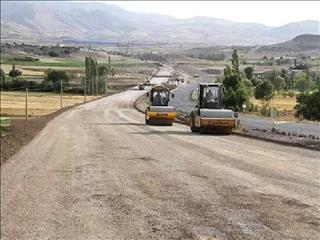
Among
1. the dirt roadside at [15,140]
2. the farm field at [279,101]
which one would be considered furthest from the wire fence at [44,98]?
the dirt roadside at [15,140]

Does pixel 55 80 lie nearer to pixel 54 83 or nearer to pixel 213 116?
pixel 54 83

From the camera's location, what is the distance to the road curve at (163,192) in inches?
530

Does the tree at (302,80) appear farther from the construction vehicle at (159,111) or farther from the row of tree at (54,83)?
the row of tree at (54,83)

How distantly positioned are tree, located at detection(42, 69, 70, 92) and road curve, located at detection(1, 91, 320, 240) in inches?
2978

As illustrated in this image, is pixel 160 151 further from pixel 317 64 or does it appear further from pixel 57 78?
pixel 57 78

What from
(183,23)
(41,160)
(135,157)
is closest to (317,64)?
(135,157)

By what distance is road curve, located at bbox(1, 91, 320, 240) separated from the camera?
44.1 ft

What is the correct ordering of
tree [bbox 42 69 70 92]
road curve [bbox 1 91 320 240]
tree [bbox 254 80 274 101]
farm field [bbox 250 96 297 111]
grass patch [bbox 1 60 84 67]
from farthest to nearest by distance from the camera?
tree [bbox 42 69 70 92] → grass patch [bbox 1 60 84 67] → farm field [bbox 250 96 297 111] → tree [bbox 254 80 274 101] → road curve [bbox 1 91 320 240]

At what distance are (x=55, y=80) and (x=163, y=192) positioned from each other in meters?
100

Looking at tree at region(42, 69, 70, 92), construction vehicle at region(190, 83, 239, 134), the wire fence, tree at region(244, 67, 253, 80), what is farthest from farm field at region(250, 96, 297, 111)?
the wire fence

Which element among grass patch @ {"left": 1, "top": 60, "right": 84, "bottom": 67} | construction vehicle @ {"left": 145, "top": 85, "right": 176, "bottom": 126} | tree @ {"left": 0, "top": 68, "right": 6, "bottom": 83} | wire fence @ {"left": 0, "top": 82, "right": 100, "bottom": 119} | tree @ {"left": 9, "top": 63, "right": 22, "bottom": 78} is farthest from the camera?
tree @ {"left": 0, "top": 68, "right": 6, "bottom": 83}

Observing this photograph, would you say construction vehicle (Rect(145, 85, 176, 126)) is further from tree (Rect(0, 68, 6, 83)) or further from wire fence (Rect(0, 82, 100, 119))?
tree (Rect(0, 68, 6, 83))

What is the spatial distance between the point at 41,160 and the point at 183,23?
11094 millimetres

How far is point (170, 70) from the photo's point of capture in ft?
71.0
